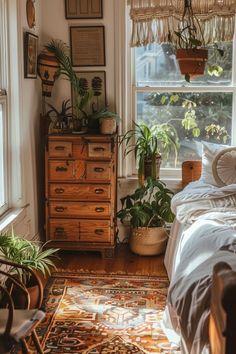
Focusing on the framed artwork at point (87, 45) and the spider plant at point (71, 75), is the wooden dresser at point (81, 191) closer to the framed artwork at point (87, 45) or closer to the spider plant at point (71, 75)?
the spider plant at point (71, 75)

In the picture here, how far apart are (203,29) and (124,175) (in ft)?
4.51

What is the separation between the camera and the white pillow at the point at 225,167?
3.71m

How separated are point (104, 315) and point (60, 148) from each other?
145 cm

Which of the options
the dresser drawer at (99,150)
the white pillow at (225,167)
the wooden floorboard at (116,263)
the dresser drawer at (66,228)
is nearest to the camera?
the white pillow at (225,167)

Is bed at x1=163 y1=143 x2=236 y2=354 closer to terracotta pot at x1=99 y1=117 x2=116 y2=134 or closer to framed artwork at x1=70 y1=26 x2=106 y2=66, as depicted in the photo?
terracotta pot at x1=99 y1=117 x2=116 y2=134

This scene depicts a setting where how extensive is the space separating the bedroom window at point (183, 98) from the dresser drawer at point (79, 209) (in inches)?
32.3

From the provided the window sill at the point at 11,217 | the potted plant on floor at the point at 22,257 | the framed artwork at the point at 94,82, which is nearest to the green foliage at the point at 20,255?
the potted plant on floor at the point at 22,257

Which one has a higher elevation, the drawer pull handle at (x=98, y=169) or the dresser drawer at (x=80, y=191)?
the drawer pull handle at (x=98, y=169)

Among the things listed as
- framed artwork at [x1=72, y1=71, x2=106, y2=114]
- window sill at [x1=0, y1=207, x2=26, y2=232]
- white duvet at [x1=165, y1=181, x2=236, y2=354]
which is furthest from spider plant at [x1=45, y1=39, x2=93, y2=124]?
white duvet at [x1=165, y1=181, x2=236, y2=354]

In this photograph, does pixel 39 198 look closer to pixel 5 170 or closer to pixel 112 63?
pixel 5 170

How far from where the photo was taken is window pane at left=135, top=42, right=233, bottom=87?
4.45 meters

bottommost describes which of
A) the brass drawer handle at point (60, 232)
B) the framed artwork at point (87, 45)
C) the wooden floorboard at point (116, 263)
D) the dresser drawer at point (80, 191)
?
the wooden floorboard at point (116, 263)

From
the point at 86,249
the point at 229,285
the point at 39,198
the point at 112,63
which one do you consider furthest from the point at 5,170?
the point at 229,285

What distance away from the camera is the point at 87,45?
4.39 m
